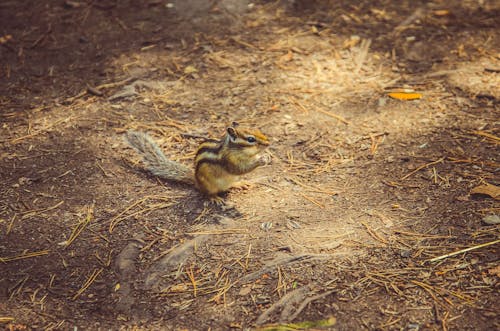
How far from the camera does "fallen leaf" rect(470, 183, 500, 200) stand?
2811 millimetres

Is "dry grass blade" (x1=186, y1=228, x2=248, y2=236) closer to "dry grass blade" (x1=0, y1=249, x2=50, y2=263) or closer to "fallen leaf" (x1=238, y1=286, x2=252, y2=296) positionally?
"fallen leaf" (x1=238, y1=286, x2=252, y2=296)

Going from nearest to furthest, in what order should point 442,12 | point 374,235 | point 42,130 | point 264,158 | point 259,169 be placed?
point 374,235 → point 264,158 → point 259,169 → point 42,130 → point 442,12

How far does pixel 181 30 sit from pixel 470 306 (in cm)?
351

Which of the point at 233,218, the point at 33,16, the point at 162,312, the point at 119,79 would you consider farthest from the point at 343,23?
the point at 162,312

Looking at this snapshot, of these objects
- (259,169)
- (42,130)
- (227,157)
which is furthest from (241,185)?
(42,130)

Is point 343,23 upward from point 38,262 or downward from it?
upward

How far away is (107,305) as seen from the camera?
2.49m

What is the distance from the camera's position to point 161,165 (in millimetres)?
3238

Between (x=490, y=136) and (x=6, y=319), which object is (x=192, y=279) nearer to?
(x=6, y=319)

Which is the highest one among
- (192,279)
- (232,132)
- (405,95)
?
(232,132)

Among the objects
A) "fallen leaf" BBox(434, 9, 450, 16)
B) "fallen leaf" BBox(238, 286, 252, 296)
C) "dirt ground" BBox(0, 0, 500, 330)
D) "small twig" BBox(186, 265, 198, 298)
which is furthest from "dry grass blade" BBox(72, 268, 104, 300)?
"fallen leaf" BBox(434, 9, 450, 16)

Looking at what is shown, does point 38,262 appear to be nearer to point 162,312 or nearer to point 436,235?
point 162,312

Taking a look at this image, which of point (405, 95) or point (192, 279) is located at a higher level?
point (405, 95)

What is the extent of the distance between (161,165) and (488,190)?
1.92 metres
